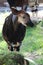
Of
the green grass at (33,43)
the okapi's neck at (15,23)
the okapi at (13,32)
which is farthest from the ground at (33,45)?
the okapi's neck at (15,23)

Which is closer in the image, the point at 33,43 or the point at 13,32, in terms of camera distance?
the point at 13,32

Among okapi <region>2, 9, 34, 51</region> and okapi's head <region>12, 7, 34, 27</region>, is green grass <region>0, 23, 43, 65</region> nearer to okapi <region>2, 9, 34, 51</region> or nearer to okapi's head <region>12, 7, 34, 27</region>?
okapi <region>2, 9, 34, 51</region>

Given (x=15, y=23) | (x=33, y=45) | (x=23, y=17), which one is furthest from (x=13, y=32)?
(x=33, y=45)

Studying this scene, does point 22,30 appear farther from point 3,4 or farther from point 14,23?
point 3,4

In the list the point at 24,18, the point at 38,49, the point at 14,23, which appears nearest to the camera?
the point at 24,18

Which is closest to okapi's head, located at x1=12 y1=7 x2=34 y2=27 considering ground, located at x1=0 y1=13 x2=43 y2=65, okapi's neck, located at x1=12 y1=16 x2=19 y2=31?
okapi's neck, located at x1=12 y1=16 x2=19 y2=31

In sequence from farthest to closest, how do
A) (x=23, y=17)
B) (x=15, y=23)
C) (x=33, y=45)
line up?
(x=33, y=45) < (x=15, y=23) < (x=23, y=17)

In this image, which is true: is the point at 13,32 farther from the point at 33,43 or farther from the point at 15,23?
the point at 33,43

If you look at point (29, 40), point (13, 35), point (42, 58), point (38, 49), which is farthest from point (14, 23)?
point (29, 40)

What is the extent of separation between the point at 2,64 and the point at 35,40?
1.77 m

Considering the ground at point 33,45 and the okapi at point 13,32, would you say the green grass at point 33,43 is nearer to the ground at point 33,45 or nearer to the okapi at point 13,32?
the ground at point 33,45

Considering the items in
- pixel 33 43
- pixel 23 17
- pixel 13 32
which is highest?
pixel 23 17

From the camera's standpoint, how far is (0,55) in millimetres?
1561

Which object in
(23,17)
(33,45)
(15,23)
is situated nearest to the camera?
(23,17)
